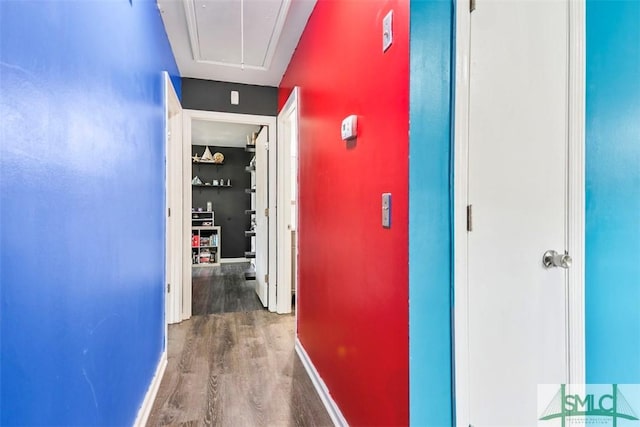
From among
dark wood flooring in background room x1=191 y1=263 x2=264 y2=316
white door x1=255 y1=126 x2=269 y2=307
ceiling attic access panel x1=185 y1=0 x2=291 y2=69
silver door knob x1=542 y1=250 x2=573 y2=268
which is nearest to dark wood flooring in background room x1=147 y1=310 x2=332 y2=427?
dark wood flooring in background room x1=191 y1=263 x2=264 y2=316

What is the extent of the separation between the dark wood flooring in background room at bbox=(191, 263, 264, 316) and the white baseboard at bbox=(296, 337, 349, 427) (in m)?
1.42

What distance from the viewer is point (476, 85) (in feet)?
3.92

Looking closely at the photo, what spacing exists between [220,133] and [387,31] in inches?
209

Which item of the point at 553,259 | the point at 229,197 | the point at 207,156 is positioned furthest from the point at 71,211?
the point at 229,197

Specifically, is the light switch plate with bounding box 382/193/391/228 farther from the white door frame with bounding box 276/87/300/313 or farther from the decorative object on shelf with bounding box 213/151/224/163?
the decorative object on shelf with bounding box 213/151/224/163

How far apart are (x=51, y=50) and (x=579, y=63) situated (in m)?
1.80

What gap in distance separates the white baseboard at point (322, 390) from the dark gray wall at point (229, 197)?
16.4 ft

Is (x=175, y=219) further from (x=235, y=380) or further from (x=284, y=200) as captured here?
(x=235, y=380)

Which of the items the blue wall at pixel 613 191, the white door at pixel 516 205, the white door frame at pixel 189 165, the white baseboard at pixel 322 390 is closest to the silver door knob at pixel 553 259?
the white door at pixel 516 205

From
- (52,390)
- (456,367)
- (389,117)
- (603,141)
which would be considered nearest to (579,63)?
(603,141)

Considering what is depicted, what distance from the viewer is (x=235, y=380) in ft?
7.41

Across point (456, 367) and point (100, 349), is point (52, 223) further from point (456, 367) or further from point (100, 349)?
point (456, 367)

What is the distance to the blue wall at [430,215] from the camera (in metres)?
1.13

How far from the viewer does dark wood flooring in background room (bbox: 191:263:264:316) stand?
3.90 m
